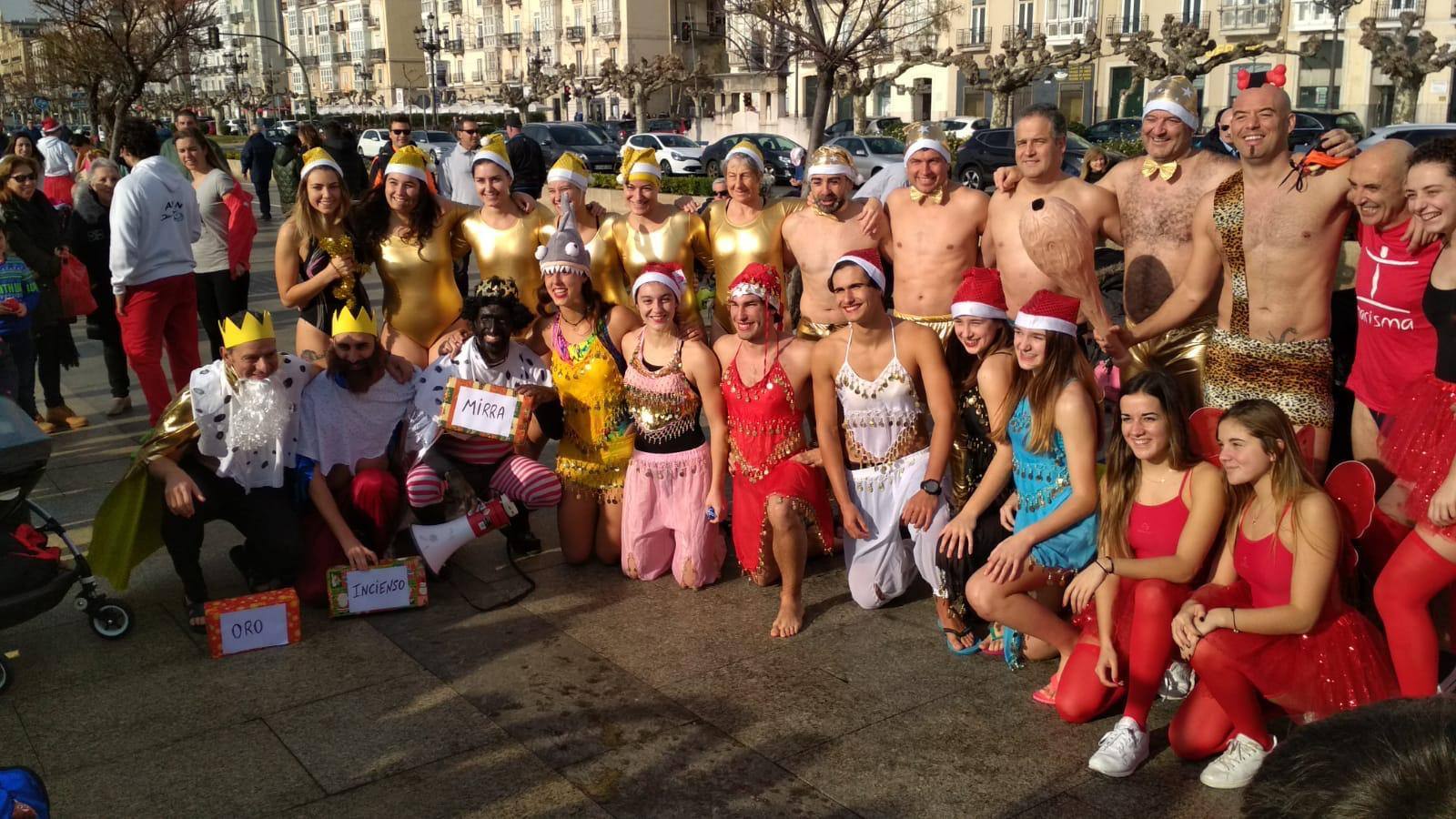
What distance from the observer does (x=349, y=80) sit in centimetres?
9406

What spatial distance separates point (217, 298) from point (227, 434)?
4.00m

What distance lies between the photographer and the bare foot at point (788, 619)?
4.46 m

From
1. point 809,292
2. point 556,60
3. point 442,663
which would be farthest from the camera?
point 556,60

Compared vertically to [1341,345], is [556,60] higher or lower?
higher

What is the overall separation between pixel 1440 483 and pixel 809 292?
3026 mm

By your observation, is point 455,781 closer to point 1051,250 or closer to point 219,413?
point 219,413

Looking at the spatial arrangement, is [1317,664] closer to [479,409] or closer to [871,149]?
[479,409]

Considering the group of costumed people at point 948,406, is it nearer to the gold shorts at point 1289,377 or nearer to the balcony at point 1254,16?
the gold shorts at point 1289,377

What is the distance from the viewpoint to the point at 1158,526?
3.72 meters

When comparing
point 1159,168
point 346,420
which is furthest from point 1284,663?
point 346,420

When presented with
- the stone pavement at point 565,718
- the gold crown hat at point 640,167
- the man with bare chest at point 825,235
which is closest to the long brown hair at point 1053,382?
the stone pavement at point 565,718

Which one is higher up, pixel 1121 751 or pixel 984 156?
pixel 984 156

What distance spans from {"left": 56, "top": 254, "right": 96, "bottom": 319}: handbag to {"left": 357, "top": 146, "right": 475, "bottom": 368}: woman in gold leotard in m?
2.71

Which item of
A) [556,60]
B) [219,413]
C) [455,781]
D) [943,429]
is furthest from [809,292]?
[556,60]
